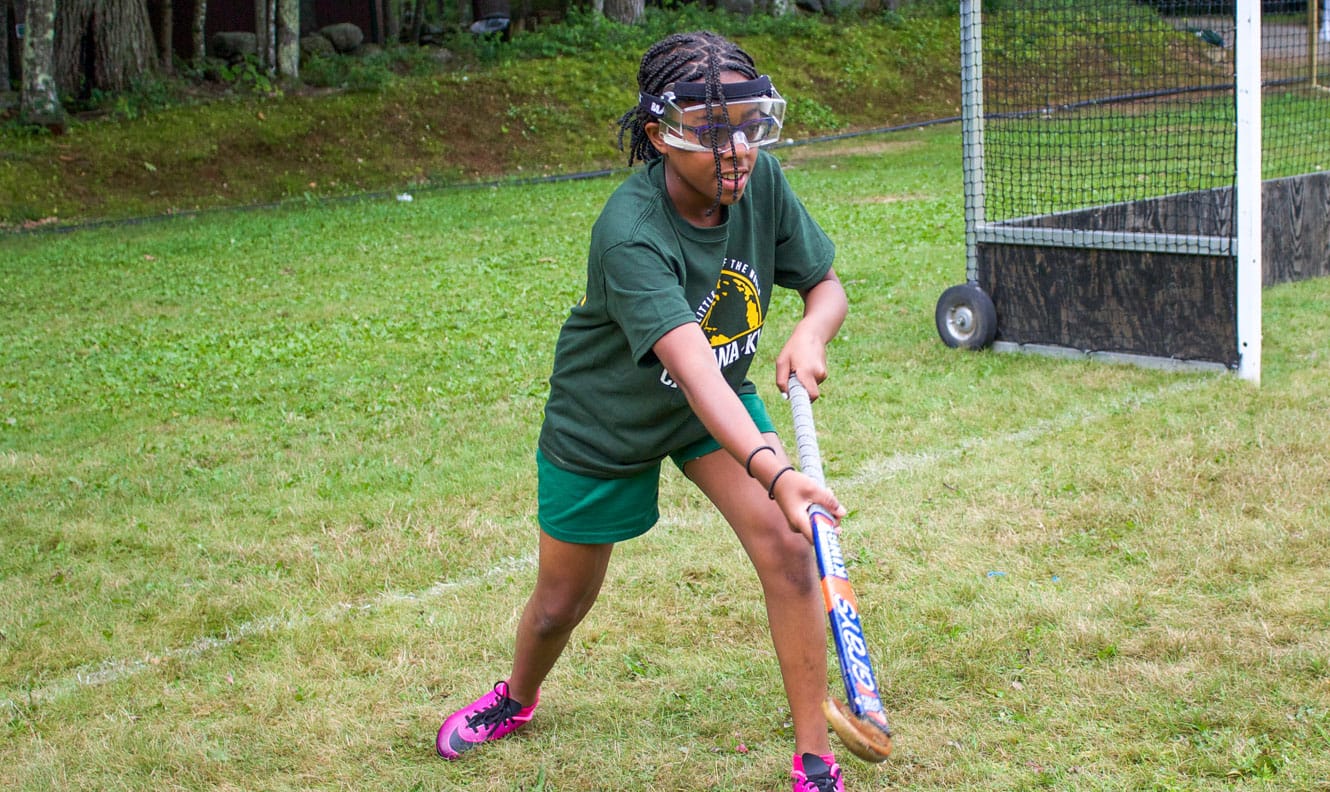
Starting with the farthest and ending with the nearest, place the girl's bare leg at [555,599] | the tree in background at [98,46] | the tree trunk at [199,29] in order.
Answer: the tree trunk at [199,29], the tree in background at [98,46], the girl's bare leg at [555,599]

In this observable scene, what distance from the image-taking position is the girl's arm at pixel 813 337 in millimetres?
3141

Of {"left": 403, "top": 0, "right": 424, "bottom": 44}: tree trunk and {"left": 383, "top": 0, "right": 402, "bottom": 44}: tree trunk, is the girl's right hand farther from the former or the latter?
{"left": 383, "top": 0, "right": 402, "bottom": 44}: tree trunk

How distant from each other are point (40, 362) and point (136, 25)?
15492mm

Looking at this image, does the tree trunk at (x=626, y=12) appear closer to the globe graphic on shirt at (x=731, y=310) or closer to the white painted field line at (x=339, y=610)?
the white painted field line at (x=339, y=610)

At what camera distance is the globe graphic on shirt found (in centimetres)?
318

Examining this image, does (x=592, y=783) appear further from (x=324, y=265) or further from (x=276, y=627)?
(x=324, y=265)

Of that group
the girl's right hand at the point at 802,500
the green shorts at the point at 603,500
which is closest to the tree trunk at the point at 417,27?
the green shorts at the point at 603,500

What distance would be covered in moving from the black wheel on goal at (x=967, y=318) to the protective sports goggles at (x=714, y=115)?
4960 millimetres

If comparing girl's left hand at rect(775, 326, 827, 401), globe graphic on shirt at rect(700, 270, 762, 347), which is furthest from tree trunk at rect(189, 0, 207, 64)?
girl's left hand at rect(775, 326, 827, 401)

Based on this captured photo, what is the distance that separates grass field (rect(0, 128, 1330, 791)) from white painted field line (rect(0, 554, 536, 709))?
2 centimetres

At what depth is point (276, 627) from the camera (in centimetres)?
455

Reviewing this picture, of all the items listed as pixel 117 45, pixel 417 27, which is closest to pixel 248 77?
pixel 117 45

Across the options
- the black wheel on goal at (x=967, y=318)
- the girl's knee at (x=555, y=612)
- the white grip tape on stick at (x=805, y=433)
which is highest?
the white grip tape on stick at (x=805, y=433)

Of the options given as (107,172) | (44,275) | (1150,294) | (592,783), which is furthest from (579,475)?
(107,172)
